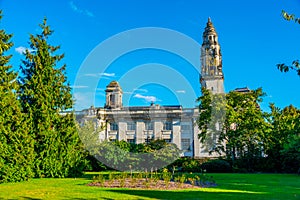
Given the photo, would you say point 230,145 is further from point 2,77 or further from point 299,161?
point 2,77

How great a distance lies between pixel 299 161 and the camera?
26.3m

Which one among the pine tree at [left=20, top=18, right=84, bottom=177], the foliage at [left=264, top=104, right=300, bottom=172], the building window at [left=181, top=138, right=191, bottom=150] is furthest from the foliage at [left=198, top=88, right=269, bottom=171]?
the building window at [left=181, top=138, right=191, bottom=150]

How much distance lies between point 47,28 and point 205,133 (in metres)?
18.9

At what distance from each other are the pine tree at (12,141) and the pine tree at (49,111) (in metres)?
0.82

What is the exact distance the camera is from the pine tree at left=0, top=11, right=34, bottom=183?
15.3 m

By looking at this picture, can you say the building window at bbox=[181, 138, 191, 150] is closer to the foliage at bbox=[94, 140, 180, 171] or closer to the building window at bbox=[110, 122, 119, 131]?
the building window at bbox=[110, 122, 119, 131]

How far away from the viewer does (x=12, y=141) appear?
51.7 feet

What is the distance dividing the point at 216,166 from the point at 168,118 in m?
31.3

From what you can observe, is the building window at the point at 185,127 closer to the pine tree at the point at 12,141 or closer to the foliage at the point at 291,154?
the foliage at the point at 291,154

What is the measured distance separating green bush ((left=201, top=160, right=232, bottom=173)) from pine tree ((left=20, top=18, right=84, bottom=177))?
1299 cm

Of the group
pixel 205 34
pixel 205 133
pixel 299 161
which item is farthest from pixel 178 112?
pixel 299 161

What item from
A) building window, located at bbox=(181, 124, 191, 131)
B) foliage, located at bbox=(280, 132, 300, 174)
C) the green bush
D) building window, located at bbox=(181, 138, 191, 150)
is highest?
building window, located at bbox=(181, 124, 191, 131)

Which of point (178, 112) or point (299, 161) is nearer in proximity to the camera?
point (299, 161)

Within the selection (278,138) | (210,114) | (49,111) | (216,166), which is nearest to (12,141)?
(49,111)
